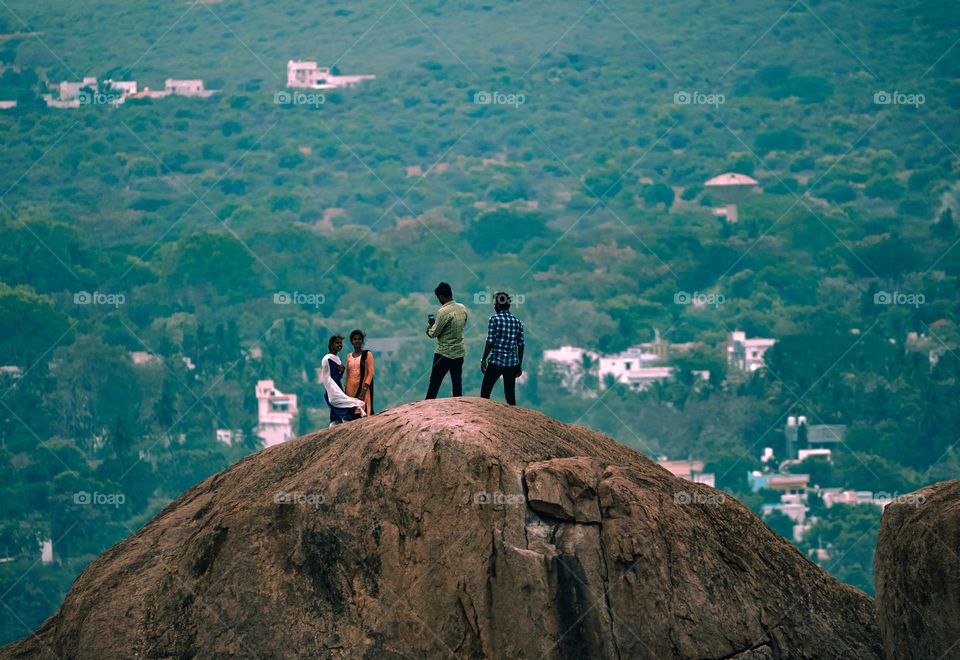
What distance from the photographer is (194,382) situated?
12062 cm

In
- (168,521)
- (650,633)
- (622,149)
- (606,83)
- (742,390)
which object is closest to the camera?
(650,633)

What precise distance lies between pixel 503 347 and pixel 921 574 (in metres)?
4.50

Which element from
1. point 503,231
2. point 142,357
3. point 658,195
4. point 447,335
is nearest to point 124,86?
point 503,231

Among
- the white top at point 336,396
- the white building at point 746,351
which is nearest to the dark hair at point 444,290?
the white top at point 336,396

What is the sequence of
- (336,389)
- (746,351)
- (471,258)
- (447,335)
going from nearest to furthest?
(447,335) < (336,389) < (746,351) < (471,258)

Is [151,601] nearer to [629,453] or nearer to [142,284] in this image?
[629,453]

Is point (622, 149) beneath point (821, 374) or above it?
above

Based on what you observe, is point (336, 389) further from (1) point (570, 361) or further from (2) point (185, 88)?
(2) point (185, 88)

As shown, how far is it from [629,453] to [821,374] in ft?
335

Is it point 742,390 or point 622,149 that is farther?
point 622,149

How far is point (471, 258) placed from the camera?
151625 millimetres

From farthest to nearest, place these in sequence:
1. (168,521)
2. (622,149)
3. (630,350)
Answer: (622,149)
(630,350)
(168,521)

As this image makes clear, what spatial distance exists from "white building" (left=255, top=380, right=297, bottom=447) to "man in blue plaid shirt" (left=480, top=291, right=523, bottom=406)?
310 ft

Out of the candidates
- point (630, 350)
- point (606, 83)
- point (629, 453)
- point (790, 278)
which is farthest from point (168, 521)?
point (606, 83)
